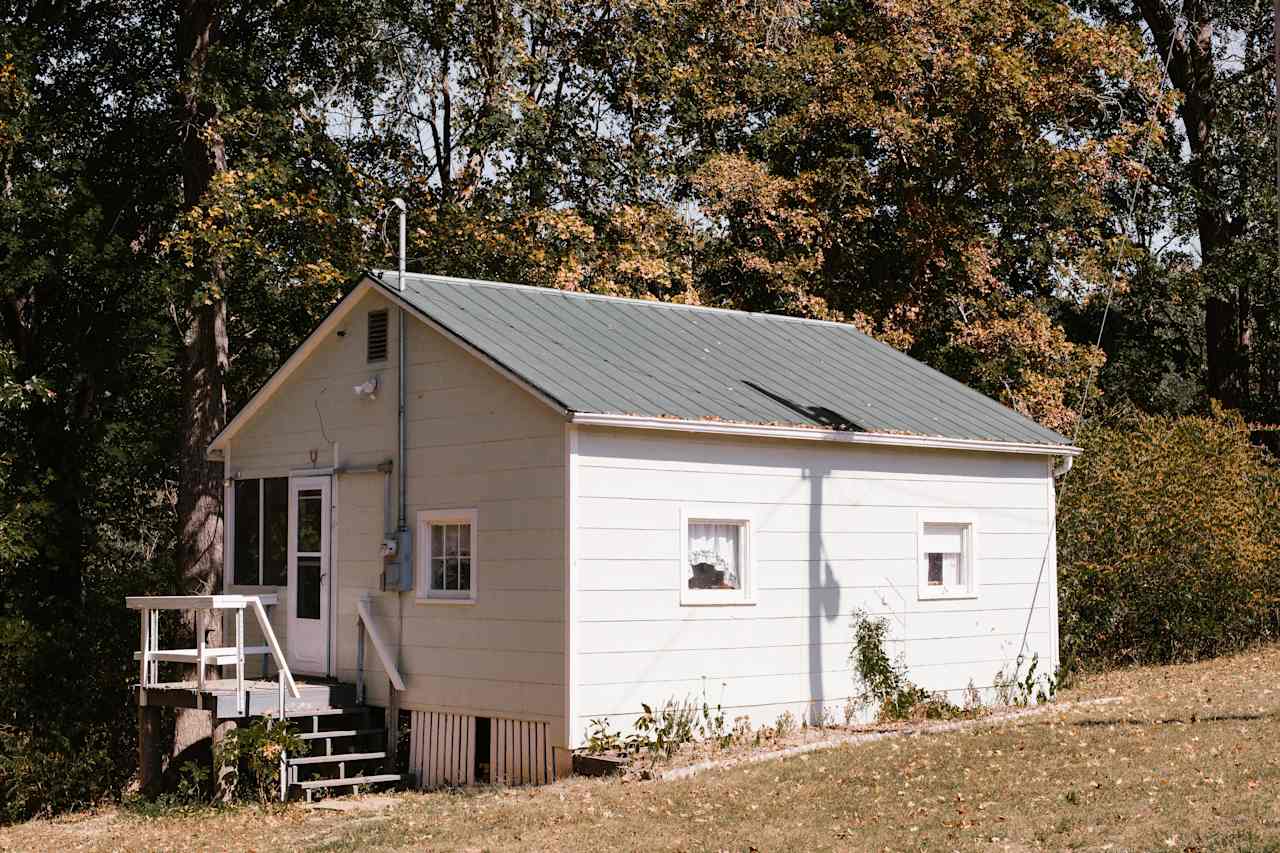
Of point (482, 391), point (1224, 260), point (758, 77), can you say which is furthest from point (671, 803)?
point (1224, 260)

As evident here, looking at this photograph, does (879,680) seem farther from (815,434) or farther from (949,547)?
(815,434)

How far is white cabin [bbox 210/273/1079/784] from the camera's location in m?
14.4

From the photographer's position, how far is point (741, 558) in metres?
15.5

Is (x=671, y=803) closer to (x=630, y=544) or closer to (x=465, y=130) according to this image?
(x=630, y=544)

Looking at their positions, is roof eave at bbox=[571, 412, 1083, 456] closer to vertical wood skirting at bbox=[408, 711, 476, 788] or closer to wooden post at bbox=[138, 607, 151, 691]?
vertical wood skirting at bbox=[408, 711, 476, 788]

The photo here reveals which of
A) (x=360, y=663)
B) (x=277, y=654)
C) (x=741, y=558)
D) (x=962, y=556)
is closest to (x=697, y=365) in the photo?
(x=741, y=558)

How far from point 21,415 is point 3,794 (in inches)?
218

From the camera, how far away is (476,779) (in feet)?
49.7

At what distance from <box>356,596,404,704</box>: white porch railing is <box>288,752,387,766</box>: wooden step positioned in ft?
2.18

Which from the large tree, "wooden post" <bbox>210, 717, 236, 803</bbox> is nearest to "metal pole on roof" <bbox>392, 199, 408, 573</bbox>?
"wooden post" <bbox>210, 717, 236, 803</bbox>

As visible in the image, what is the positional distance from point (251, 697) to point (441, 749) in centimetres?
194

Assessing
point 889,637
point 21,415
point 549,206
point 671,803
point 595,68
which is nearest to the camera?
point 671,803

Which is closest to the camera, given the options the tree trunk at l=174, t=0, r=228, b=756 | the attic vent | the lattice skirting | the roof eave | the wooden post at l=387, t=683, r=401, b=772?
the roof eave

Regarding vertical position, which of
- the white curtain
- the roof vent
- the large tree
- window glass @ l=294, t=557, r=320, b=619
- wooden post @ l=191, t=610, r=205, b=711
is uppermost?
the large tree
